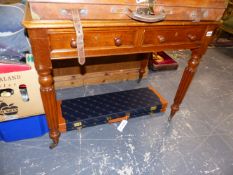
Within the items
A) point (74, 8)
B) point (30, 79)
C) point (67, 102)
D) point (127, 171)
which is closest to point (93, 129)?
point (67, 102)

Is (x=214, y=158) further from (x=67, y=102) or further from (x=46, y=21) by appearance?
(x=46, y=21)

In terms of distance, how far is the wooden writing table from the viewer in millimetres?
722

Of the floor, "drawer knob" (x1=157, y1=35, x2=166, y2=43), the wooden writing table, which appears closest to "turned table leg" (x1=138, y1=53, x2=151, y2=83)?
the floor

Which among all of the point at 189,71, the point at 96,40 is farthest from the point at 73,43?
the point at 189,71

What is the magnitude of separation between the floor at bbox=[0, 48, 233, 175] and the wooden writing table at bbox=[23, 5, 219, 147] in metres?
0.20

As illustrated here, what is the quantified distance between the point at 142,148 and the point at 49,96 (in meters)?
0.73

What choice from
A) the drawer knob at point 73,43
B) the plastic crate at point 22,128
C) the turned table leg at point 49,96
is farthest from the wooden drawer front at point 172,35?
the plastic crate at point 22,128

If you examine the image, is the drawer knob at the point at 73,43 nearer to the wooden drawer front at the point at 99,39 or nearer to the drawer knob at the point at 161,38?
the wooden drawer front at the point at 99,39

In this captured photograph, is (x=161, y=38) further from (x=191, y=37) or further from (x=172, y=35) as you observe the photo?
(x=191, y=37)

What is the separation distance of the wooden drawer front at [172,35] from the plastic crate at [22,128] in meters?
0.82

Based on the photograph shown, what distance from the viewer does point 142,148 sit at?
4.09 ft

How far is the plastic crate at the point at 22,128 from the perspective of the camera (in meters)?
1.08

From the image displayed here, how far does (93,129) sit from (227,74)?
1801 mm

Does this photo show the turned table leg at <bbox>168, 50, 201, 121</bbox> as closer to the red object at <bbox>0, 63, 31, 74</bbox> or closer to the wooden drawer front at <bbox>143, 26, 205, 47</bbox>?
the wooden drawer front at <bbox>143, 26, 205, 47</bbox>
